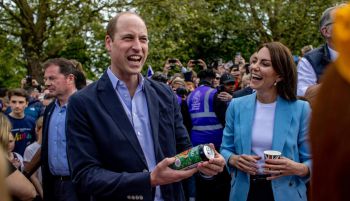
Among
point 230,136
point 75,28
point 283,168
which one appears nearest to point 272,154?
point 283,168

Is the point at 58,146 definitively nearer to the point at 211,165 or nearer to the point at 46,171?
the point at 46,171

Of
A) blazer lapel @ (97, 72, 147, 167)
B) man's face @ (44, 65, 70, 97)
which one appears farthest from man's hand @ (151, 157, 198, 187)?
man's face @ (44, 65, 70, 97)

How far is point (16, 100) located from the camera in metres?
8.56

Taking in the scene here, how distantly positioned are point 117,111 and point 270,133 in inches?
53.5

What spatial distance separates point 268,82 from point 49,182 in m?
2.61

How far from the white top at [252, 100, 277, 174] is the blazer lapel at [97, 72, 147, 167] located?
122cm

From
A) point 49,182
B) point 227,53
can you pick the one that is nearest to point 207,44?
point 227,53

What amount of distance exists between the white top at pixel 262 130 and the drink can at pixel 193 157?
4.06ft

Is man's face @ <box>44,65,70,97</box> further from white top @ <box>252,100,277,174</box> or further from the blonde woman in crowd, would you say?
white top @ <box>252,100,277,174</box>

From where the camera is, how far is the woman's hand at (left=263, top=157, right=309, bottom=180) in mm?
3668

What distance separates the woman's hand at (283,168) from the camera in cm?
367

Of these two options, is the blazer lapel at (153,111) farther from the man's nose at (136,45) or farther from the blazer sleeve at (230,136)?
the blazer sleeve at (230,136)

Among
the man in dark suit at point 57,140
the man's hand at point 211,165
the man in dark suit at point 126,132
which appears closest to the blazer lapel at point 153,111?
the man in dark suit at point 126,132

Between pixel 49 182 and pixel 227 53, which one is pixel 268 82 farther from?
pixel 227 53
